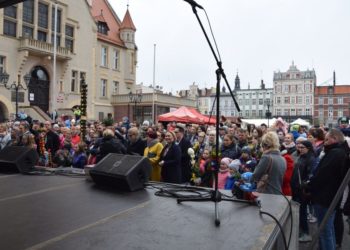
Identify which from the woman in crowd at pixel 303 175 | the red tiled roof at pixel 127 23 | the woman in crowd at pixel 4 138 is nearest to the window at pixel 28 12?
the red tiled roof at pixel 127 23

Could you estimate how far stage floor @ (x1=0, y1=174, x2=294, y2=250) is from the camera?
2572 mm

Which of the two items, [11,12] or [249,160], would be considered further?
[11,12]

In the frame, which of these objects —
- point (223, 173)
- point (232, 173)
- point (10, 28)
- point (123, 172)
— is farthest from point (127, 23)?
point (123, 172)

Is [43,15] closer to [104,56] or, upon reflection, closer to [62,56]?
[62,56]

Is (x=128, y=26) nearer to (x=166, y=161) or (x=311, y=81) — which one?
(x=166, y=161)

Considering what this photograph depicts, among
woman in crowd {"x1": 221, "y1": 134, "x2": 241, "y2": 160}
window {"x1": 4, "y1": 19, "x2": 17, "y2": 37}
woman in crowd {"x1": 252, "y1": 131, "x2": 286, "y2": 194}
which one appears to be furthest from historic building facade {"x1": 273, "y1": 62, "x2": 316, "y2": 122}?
woman in crowd {"x1": 252, "y1": 131, "x2": 286, "y2": 194}

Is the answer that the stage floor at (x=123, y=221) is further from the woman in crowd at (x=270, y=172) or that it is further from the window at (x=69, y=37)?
the window at (x=69, y=37)

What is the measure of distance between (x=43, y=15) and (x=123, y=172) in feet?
96.7

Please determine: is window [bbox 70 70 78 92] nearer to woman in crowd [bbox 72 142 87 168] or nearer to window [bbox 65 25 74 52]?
window [bbox 65 25 74 52]

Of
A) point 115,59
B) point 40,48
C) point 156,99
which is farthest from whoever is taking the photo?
point 115,59

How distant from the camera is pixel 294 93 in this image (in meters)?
93.3

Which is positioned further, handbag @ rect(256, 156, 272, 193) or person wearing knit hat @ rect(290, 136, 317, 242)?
person wearing knit hat @ rect(290, 136, 317, 242)

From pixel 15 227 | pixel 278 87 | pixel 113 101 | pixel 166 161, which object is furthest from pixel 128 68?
pixel 278 87

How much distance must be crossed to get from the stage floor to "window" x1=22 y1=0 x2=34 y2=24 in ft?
90.3
